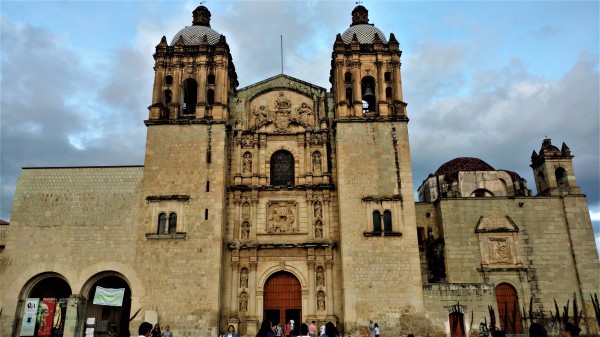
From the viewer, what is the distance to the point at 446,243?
80.4ft

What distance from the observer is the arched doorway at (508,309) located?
915 inches

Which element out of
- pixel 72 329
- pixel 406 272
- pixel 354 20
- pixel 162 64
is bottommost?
pixel 72 329

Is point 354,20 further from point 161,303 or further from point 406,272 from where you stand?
point 161,303

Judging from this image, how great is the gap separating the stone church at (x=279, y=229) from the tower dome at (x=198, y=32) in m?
1.20

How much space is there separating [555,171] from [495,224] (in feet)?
17.9

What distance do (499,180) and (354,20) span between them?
45.8ft

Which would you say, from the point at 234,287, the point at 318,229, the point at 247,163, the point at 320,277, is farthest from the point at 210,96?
the point at 320,277

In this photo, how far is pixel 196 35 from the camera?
91.1ft

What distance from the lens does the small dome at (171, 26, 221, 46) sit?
27516 mm

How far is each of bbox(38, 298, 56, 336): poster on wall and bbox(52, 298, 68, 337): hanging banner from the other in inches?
6.6

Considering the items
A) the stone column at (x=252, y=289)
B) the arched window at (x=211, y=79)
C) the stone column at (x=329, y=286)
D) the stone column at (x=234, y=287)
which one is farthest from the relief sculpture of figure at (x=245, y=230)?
the arched window at (x=211, y=79)

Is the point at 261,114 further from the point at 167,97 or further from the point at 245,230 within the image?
the point at 245,230

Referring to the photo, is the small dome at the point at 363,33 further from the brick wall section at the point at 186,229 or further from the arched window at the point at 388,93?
the brick wall section at the point at 186,229

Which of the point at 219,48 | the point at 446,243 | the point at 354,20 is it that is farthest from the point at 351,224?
the point at 354,20
